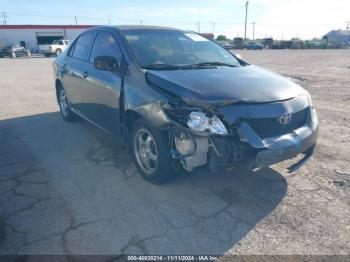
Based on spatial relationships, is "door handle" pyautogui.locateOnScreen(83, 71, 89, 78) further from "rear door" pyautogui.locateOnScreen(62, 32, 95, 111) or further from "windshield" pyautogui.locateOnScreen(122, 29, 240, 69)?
"windshield" pyautogui.locateOnScreen(122, 29, 240, 69)

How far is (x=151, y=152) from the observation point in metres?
3.54

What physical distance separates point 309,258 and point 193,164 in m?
1.25

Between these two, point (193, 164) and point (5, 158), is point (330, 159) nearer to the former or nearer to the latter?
point (193, 164)

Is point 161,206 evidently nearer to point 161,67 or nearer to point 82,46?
point 161,67

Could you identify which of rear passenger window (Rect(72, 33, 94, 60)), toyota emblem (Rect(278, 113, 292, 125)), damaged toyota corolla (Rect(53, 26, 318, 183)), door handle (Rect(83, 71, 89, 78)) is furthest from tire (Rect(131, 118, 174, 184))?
rear passenger window (Rect(72, 33, 94, 60))

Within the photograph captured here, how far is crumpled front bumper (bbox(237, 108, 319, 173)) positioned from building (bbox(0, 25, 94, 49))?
161 ft

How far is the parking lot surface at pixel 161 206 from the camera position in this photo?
2568mm

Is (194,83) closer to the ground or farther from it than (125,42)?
closer to the ground

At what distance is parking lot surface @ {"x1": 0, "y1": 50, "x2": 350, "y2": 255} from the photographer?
2568 mm

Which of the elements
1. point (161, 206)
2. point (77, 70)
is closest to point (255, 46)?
point (77, 70)

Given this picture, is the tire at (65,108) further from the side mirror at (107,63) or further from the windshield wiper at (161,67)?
the windshield wiper at (161,67)

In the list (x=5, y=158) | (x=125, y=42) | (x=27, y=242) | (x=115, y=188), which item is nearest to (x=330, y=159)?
(x=115, y=188)

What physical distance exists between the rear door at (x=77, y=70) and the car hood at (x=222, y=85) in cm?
185

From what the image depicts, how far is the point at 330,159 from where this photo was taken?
418cm
